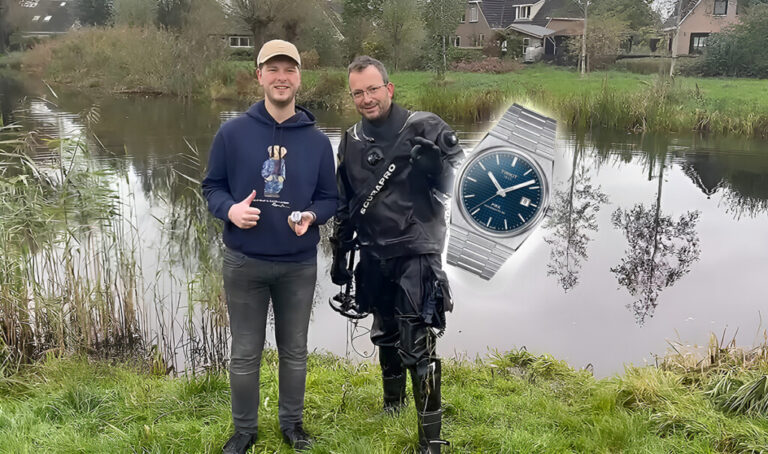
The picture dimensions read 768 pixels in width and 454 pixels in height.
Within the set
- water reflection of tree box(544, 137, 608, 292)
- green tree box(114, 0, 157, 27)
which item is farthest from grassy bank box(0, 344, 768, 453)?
green tree box(114, 0, 157, 27)

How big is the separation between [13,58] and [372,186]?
47.3m

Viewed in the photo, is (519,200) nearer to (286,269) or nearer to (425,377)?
(425,377)

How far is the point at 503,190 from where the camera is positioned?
128 inches

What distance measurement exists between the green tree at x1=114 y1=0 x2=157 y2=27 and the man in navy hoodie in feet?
102

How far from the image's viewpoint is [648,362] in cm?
549

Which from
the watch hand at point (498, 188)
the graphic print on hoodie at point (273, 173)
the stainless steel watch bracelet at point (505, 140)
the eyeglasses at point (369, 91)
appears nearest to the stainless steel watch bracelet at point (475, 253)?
the stainless steel watch bracelet at point (505, 140)

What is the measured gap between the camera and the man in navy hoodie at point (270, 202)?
113 inches

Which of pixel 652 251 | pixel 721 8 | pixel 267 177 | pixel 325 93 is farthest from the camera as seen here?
pixel 721 8

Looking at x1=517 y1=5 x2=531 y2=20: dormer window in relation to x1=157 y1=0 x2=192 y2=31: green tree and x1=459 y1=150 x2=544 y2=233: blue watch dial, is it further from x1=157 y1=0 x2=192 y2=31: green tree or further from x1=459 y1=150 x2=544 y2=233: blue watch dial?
x1=459 y1=150 x2=544 y2=233: blue watch dial

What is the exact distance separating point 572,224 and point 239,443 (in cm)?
758

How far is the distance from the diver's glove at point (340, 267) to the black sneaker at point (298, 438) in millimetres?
819

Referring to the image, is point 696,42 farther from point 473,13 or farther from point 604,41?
point 473,13

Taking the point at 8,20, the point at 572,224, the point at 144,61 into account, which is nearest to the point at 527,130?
the point at 572,224

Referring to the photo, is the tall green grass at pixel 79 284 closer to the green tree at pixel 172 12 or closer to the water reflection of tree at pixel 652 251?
the water reflection of tree at pixel 652 251
